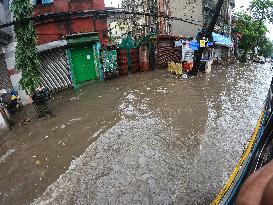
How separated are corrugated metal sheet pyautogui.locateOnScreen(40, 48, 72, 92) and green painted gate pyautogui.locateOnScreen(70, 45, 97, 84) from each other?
1.90ft

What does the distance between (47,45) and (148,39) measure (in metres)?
8.16

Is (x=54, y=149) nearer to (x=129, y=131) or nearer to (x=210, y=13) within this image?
(x=129, y=131)

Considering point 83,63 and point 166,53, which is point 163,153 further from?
point 166,53

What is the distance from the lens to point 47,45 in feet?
55.2

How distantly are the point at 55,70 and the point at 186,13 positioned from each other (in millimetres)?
16251

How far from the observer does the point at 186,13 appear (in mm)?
28219

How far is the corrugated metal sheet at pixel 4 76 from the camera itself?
547 inches

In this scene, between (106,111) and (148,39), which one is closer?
(106,111)

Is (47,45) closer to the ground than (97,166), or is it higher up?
higher up

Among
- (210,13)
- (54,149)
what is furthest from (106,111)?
(210,13)

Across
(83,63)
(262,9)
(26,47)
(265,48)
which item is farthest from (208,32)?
(265,48)

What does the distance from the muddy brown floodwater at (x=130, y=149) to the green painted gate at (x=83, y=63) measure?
4775 millimetres

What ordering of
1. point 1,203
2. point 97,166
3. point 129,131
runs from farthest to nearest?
point 129,131
point 97,166
point 1,203

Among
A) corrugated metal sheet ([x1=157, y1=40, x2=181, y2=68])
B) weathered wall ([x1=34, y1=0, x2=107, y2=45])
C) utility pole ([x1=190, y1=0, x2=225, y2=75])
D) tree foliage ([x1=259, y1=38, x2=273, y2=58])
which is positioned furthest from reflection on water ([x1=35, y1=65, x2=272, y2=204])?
tree foliage ([x1=259, y1=38, x2=273, y2=58])
